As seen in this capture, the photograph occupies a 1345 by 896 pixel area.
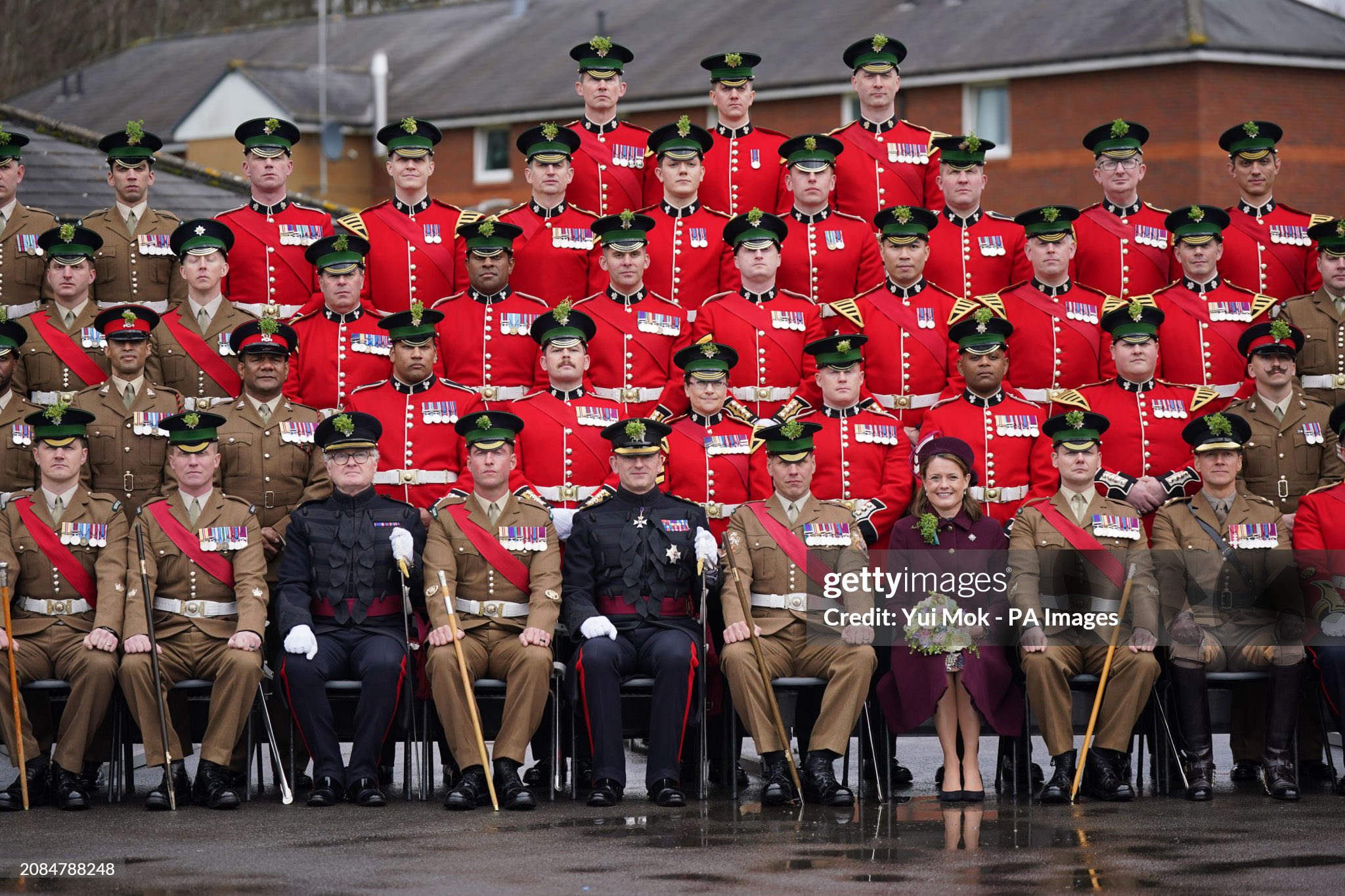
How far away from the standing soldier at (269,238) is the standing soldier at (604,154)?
135cm

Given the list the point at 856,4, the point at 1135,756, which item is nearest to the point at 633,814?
the point at 1135,756

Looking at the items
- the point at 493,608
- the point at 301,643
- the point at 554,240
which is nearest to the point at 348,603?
the point at 301,643

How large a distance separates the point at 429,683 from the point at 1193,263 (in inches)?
168

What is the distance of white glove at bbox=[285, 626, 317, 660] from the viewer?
27.3 ft

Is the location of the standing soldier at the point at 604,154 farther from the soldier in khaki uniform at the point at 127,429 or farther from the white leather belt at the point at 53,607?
the white leather belt at the point at 53,607

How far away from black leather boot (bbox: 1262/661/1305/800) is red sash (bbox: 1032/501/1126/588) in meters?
0.74

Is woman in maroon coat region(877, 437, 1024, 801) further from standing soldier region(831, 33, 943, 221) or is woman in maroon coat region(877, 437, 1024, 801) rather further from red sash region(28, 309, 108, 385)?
red sash region(28, 309, 108, 385)

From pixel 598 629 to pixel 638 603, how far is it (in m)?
0.29

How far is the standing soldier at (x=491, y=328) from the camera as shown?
9.80m

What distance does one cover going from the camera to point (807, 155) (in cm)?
1014

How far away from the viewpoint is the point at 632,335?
9703 mm

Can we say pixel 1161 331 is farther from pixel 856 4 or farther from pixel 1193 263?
pixel 856 4

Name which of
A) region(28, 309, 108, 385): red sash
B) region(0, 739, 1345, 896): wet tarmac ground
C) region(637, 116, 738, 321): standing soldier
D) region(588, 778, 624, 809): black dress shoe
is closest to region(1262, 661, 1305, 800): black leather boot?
region(0, 739, 1345, 896): wet tarmac ground

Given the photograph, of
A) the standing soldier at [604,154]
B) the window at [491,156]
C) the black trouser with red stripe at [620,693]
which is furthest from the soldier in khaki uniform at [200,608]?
the window at [491,156]
